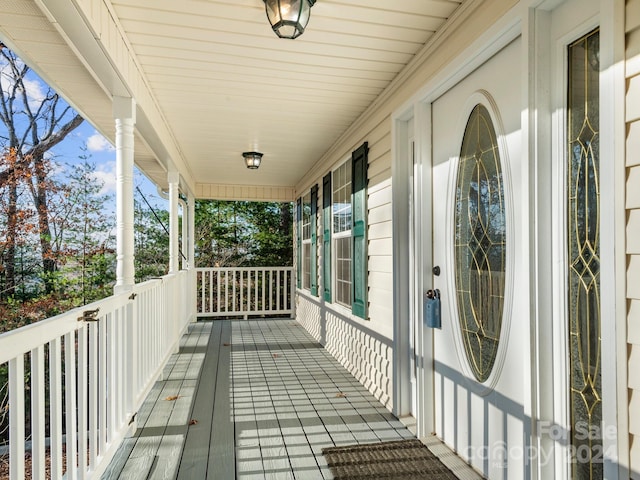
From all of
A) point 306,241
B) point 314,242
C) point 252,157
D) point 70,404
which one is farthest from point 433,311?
point 306,241

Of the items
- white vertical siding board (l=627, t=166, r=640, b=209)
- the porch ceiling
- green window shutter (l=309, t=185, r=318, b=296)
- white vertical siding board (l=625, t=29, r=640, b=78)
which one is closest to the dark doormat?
white vertical siding board (l=627, t=166, r=640, b=209)

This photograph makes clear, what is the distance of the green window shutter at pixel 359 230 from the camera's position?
3787 mm

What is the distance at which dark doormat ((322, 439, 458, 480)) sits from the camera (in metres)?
2.18

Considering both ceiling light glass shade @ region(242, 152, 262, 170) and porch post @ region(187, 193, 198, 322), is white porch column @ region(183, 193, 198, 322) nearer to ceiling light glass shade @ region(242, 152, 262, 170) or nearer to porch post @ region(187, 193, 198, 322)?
porch post @ region(187, 193, 198, 322)

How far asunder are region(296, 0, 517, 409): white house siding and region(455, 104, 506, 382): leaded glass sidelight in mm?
445

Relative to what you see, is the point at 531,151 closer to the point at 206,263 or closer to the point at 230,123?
the point at 230,123

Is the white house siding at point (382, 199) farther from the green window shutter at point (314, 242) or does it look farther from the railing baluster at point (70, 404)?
the railing baluster at point (70, 404)

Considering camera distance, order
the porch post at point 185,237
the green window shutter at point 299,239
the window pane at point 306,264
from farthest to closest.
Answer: the green window shutter at point 299,239
the window pane at point 306,264
the porch post at point 185,237

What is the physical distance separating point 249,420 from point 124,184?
1.86 metres

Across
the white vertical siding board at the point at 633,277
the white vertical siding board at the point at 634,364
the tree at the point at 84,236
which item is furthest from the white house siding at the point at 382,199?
the tree at the point at 84,236

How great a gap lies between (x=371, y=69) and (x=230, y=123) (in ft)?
5.62

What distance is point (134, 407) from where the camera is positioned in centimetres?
274

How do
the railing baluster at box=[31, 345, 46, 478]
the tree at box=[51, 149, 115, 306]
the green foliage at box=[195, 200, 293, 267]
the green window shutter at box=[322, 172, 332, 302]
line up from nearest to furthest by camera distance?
the railing baluster at box=[31, 345, 46, 478] < the green window shutter at box=[322, 172, 332, 302] < the tree at box=[51, 149, 115, 306] < the green foliage at box=[195, 200, 293, 267]

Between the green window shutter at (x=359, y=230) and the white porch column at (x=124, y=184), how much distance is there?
6.55 ft
